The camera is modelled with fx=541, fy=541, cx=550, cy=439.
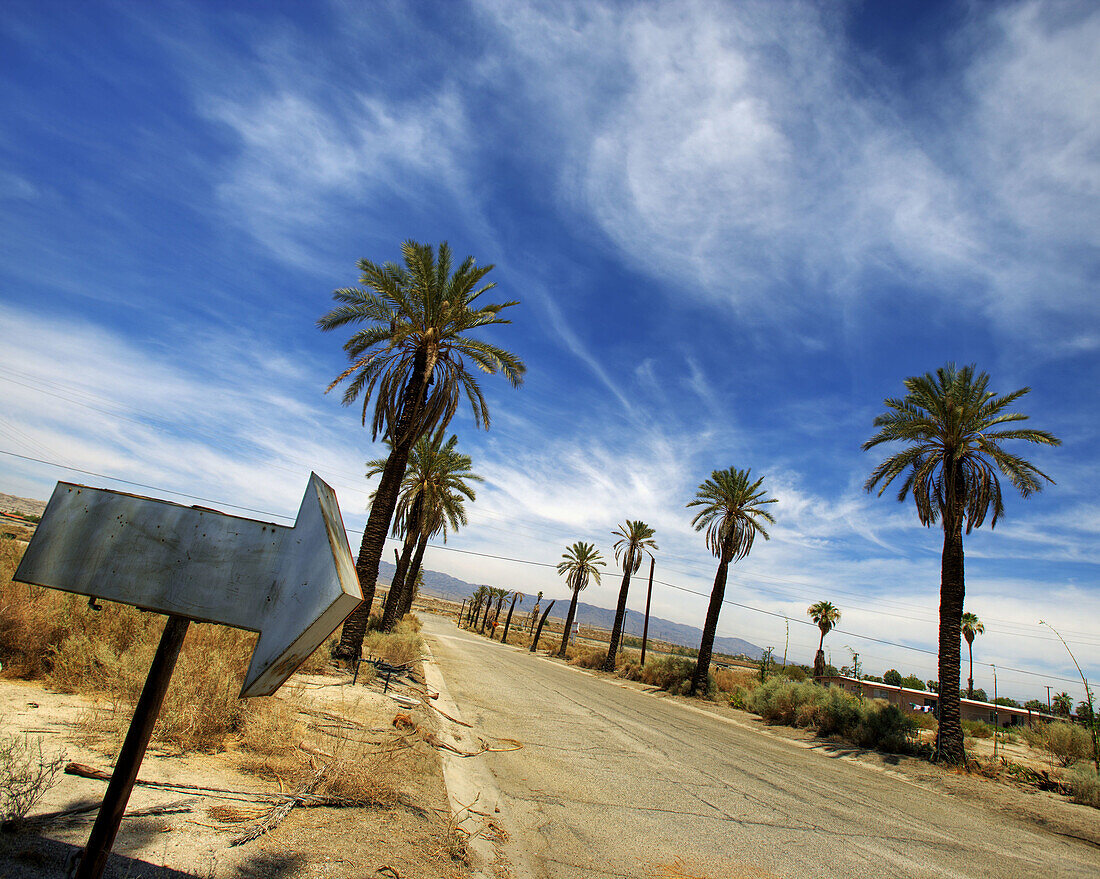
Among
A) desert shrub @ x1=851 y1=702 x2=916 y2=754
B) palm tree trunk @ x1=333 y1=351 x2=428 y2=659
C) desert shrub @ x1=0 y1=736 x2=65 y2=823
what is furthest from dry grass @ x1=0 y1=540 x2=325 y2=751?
desert shrub @ x1=851 y1=702 x2=916 y2=754

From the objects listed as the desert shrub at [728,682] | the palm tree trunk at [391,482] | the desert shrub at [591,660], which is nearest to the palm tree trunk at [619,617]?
the desert shrub at [591,660]

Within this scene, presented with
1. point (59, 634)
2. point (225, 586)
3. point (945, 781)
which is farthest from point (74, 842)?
point (945, 781)

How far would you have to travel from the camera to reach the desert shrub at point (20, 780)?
294 centimetres

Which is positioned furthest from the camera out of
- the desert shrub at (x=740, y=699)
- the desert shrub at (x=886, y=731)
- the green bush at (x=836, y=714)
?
the desert shrub at (x=740, y=699)

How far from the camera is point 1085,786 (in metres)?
11.8

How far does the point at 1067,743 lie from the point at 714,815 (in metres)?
16.2

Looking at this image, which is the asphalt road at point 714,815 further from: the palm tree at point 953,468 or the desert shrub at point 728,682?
the desert shrub at point 728,682

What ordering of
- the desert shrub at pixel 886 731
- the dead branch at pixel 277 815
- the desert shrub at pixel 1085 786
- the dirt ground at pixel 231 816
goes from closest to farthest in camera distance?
the dirt ground at pixel 231 816
the dead branch at pixel 277 815
the desert shrub at pixel 1085 786
the desert shrub at pixel 886 731

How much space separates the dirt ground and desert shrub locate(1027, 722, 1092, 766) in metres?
18.8

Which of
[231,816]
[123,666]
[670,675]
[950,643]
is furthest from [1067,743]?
[123,666]

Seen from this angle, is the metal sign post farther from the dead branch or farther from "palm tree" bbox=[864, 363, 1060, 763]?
"palm tree" bbox=[864, 363, 1060, 763]

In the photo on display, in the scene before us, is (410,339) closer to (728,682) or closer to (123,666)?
(123,666)

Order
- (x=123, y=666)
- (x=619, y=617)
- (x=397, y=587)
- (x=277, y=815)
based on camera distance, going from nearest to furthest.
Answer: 1. (x=277, y=815)
2. (x=123, y=666)
3. (x=397, y=587)
4. (x=619, y=617)

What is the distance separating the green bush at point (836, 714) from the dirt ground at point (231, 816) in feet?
52.8
